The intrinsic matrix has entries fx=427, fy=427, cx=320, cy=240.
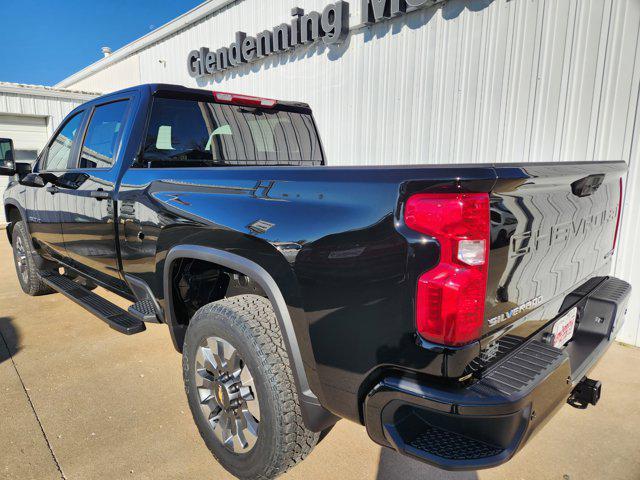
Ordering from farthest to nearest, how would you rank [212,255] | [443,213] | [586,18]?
[586,18] < [212,255] < [443,213]

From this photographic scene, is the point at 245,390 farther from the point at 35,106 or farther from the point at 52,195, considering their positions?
the point at 35,106

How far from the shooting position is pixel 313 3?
6.70 meters

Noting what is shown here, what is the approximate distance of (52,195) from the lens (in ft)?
12.4

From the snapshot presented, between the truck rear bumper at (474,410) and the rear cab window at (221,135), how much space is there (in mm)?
2229

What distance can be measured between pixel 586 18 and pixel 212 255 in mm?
4129

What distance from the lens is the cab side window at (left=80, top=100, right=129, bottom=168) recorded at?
307cm

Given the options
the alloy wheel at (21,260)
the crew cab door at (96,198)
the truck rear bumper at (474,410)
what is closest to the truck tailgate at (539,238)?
the truck rear bumper at (474,410)

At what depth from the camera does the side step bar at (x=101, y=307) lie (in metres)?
2.86

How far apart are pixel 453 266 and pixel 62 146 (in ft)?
13.2

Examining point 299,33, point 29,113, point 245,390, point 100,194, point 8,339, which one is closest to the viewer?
point 245,390

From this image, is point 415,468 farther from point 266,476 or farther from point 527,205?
point 527,205

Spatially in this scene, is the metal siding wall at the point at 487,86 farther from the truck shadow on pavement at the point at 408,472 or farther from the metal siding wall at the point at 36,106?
the metal siding wall at the point at 36,106

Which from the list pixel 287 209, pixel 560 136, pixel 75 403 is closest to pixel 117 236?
pixel 75 403

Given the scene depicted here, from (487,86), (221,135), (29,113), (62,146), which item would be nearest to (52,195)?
(62,146)
